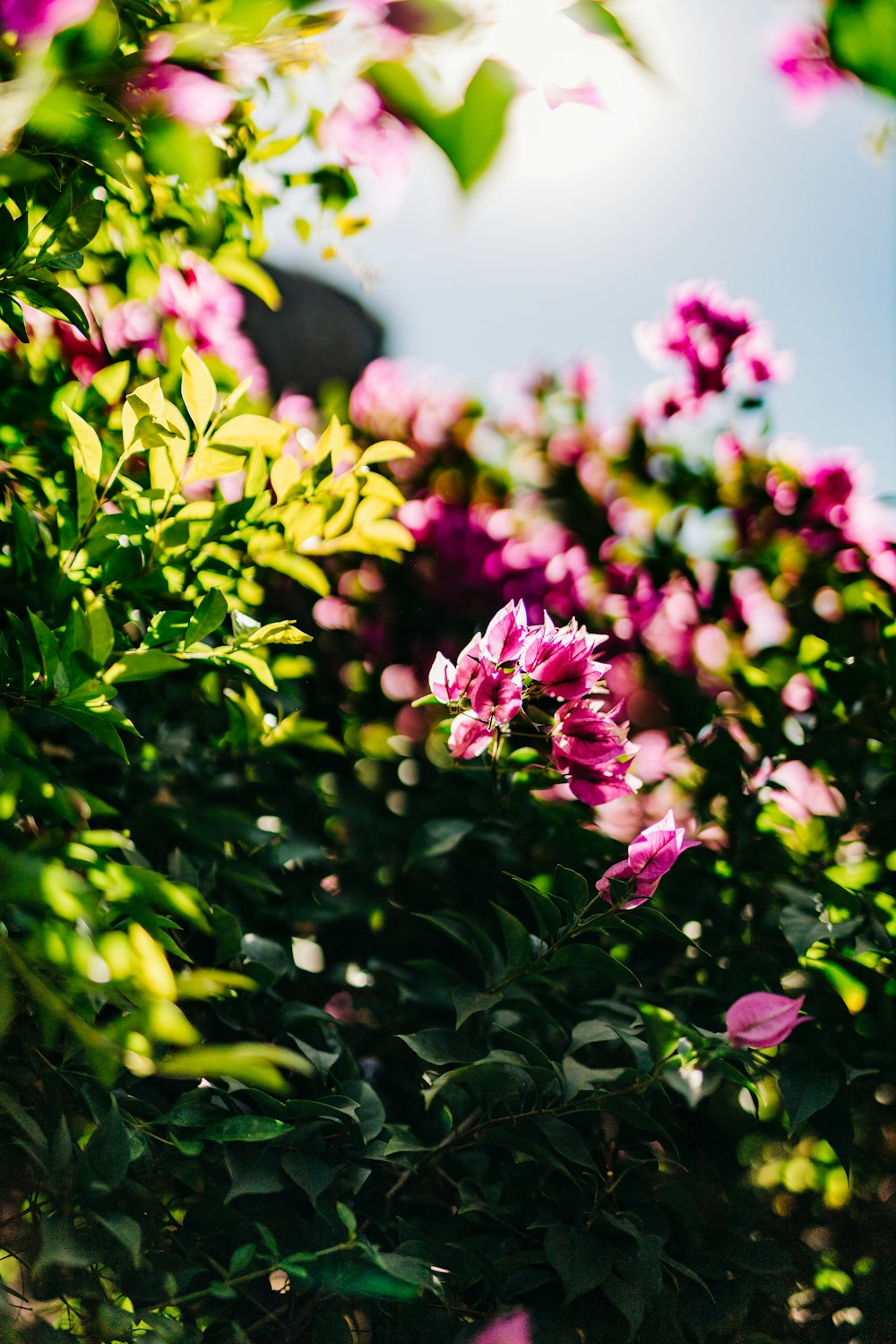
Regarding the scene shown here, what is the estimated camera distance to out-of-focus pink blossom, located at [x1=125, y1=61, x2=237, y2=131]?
1.22 ft

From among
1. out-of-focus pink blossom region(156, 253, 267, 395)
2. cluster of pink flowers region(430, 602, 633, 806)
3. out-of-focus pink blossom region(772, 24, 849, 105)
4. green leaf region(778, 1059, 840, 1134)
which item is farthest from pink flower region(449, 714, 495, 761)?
out-of-focus pink blossom region(156, 253, 267, 395)

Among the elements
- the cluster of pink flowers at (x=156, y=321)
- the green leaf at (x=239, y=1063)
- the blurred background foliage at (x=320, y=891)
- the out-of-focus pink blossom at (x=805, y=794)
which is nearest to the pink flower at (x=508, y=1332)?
the blurred background foliage at (x=320, y=891)

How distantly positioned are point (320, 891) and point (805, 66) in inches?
31.8

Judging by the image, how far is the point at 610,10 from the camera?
29cm

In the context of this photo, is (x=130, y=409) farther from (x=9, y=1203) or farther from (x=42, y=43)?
(x=9, y=1203)

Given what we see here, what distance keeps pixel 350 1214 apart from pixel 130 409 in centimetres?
55

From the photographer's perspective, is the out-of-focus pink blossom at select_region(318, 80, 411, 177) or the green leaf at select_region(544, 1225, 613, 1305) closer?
the green leaf at select_region(544, 1225, 613, 1305)

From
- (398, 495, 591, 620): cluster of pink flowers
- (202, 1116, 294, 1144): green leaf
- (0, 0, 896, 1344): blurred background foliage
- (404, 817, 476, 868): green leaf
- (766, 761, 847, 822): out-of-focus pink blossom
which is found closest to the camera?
(0, 0, 896, 1344): blurred background foliage

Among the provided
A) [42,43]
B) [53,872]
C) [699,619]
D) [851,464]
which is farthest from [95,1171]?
[851,464]

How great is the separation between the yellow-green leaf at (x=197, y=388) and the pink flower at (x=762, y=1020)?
22.1 inches

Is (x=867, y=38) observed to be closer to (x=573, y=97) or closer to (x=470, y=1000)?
(x=573, y=97)

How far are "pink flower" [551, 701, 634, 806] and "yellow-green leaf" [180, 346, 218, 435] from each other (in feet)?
1.11

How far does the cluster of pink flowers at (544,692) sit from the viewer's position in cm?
60

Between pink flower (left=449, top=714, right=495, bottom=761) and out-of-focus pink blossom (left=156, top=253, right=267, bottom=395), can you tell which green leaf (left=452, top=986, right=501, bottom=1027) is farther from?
out-of-focus pink blossom (left=156, top=253, right=267, bottom=395)
